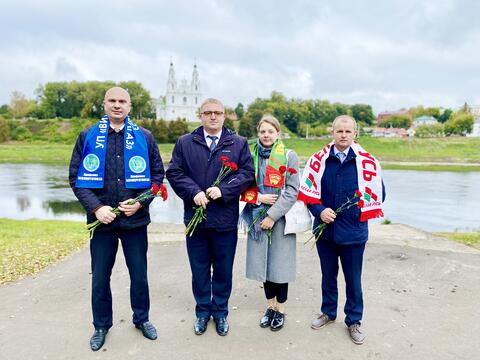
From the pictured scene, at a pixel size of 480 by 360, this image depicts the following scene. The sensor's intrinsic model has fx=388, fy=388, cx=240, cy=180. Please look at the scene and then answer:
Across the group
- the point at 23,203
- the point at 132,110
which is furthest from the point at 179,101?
the point at 23,203

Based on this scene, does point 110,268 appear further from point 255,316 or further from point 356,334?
point 356,334

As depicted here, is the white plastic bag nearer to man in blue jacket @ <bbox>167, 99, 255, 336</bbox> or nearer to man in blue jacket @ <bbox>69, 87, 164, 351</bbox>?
man in blue jacket @ <bbox>167, 99, 255, 336</bbox>

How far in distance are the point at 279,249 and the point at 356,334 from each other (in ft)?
3.48

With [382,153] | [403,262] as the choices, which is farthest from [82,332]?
[382,153]

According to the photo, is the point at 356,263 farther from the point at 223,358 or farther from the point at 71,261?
the point at 71,261

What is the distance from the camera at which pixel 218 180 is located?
365 cm

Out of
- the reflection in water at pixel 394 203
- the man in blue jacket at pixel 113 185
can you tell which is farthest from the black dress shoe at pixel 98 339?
the reflection in water at pixel 394 203

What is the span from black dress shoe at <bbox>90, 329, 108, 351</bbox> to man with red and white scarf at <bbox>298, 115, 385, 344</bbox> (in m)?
2.02

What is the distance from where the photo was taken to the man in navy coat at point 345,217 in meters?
3.70

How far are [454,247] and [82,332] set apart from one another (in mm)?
6424

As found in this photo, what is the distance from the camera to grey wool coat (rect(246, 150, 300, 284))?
3785mm

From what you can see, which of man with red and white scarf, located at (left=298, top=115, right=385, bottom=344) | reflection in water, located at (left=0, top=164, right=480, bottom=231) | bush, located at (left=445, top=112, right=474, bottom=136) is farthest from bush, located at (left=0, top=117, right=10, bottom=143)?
bush, located at (left=445, top=112, right=474, bottom=136)

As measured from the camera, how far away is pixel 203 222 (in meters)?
3.74

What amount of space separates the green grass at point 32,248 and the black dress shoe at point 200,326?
3.02m
